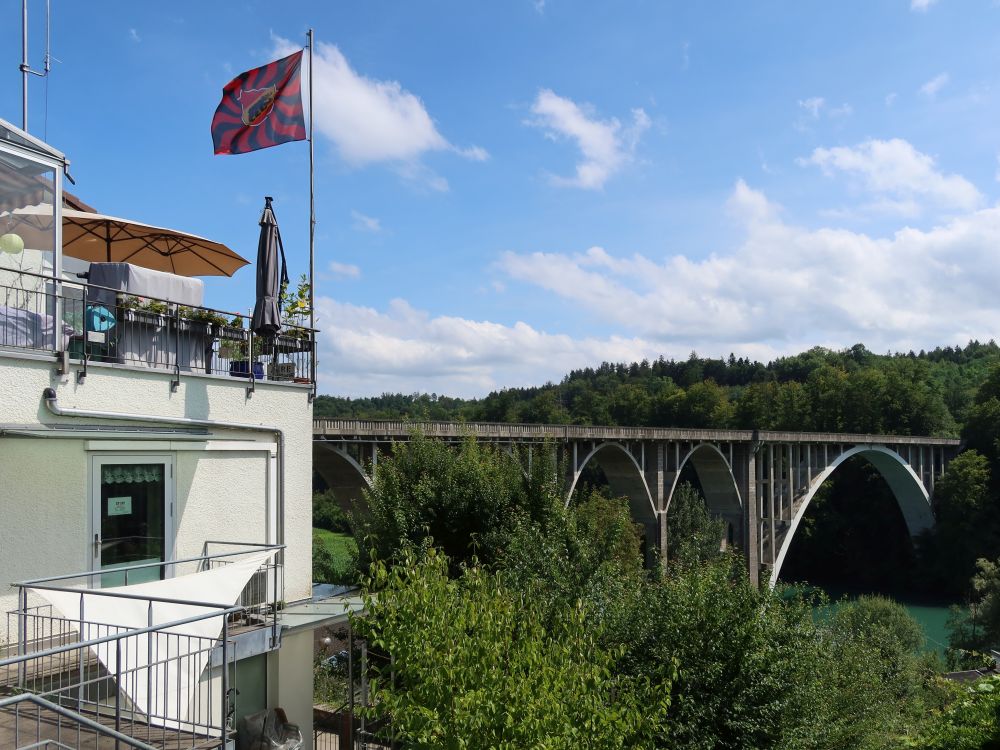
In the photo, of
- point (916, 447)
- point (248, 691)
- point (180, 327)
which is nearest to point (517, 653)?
point (248, 691)

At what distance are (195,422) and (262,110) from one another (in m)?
4.76

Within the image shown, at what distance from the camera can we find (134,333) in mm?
8484

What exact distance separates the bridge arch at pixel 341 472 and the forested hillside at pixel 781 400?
23.7 m

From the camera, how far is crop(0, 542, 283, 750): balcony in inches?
223

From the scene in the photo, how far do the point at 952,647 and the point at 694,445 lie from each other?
13.0 m

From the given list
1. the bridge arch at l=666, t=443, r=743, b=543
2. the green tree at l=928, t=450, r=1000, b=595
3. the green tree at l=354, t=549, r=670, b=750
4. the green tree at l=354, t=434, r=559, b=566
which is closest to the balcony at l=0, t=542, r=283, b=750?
the green tree at l=354, t=549, r=670, b=750

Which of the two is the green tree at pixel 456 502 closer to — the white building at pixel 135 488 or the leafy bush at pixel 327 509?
the white building at pixel 135 488

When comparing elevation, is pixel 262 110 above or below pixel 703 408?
above

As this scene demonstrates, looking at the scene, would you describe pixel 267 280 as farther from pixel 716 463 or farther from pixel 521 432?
pixel 716 463

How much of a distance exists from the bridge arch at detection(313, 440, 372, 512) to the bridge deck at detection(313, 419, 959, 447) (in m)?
0.37

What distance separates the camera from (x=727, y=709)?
1102 centimetres

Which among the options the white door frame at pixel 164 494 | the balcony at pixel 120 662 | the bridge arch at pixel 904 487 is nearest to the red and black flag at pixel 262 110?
the white door frame at pixel 164 494

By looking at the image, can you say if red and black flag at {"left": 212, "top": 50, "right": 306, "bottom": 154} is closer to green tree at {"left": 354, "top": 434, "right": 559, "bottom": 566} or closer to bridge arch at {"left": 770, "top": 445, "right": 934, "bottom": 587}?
green tree at {"left": 354, "top": 434, "right": 559, "bottom": 566}

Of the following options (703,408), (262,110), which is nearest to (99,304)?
(262,110)
